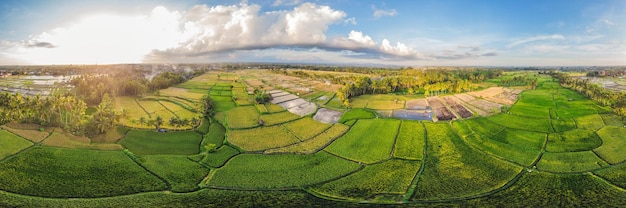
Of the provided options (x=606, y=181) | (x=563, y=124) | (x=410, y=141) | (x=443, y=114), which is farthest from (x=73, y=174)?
(x=563, y=124)

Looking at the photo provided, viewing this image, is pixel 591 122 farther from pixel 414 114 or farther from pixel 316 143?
pixel 316 143

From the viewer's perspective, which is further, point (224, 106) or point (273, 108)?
point (224, 106)

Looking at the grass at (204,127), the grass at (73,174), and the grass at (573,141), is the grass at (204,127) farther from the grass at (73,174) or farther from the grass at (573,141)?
the grass at (573,141)

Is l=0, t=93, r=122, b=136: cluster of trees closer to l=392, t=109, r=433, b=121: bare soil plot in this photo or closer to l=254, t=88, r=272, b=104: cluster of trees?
l=254, t=88, r=272, b=104: cluster of trees

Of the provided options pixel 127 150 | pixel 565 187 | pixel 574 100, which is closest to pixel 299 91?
pixel 127 150

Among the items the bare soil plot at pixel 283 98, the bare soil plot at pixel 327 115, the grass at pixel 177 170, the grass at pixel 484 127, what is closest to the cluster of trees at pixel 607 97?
the grass at pixel 484 127

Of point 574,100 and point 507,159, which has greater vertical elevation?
point 574,100

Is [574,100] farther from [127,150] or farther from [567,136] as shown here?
[127,150]
